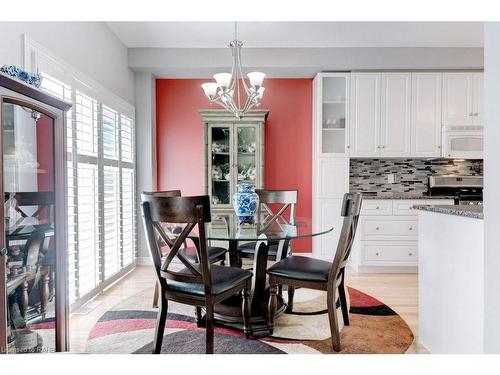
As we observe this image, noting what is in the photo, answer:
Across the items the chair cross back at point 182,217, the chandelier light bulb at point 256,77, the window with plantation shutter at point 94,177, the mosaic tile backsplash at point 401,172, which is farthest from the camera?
the mosaic tile backsplash at point 401,172

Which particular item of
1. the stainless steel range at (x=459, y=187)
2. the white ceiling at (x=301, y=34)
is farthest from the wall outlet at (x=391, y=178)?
the white ceiling at (x=301, y=34)

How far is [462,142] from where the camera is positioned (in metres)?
3.83

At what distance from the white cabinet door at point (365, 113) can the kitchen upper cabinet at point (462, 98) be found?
0.83 m

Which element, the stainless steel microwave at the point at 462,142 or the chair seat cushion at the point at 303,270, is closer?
the chair seat cushion at the point at 303,270

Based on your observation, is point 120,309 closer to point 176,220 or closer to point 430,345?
point 176,220

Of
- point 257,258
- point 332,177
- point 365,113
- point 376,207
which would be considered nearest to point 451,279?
point 257,258

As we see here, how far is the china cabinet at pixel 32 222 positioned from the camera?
4.25 ft

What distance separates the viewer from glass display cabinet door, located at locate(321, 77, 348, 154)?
3955mm

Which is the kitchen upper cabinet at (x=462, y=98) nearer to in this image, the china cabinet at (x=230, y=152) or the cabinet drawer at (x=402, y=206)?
the cabinet drawer at (x=402, y=206)

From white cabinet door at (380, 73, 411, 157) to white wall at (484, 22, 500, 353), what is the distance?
2678 mm
